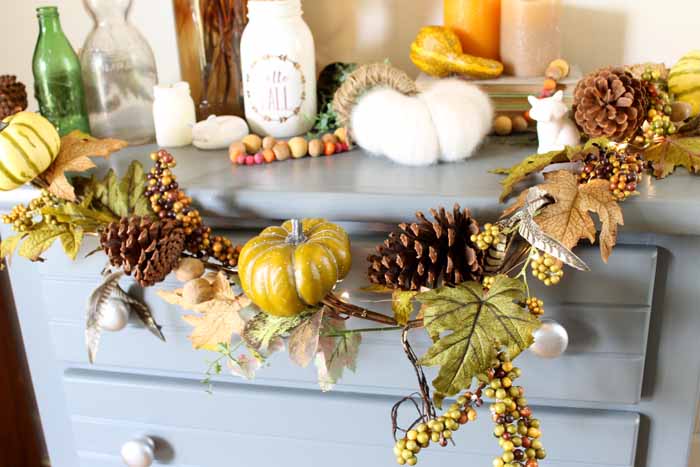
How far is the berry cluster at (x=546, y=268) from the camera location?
1.79 feet

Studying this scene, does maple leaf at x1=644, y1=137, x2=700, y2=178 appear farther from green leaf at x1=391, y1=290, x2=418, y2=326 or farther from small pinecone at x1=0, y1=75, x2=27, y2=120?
small pinecone at x1=0, y1=75, x2=27, y2=120

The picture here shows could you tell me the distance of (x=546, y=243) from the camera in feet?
1.76

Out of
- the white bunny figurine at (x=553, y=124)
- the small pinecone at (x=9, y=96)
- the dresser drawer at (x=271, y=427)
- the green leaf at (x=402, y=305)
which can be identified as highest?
the small pinecone at (x=9, y=96)

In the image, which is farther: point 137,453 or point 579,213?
point 137,453

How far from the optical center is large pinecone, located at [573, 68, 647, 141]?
0.63m

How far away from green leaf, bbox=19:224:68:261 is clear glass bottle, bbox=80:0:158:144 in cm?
20

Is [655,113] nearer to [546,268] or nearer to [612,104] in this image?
[612,104]

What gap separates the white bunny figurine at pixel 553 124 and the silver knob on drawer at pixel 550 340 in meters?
0.17

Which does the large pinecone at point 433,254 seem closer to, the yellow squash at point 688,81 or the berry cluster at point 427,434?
the berry cluster at point 427,434

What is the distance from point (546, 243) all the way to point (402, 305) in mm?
131

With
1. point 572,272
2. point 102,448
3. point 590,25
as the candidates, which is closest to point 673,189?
point 572,272

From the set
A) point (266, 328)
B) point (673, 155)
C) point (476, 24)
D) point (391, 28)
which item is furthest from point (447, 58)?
point (266, 328)

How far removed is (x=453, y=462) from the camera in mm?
711

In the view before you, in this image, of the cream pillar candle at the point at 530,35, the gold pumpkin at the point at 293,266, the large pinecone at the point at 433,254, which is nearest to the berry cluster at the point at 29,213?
the gold pumpkin at the point at 293,266
